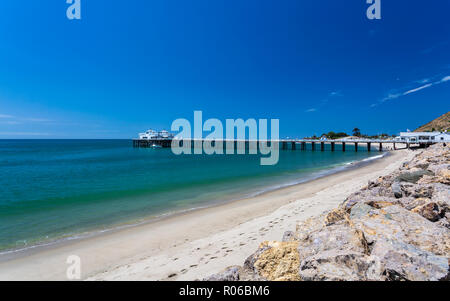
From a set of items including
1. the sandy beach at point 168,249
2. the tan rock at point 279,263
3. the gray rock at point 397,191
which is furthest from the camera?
the gray rock at point 397,191

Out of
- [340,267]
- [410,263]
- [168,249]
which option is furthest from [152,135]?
[410,263]

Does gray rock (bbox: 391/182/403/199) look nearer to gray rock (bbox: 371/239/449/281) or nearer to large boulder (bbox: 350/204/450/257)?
large boulder (bbox: 350/204/450/257)

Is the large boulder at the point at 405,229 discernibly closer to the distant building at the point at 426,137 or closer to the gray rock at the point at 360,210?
the gray rock at the point at 360,210

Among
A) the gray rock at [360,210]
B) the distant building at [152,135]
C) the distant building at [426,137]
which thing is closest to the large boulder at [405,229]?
the gray rock at [360,210]

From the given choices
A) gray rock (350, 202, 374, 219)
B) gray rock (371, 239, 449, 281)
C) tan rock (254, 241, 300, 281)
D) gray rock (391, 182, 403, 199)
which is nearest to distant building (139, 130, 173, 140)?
gray rock (391, 182, 403, 199)

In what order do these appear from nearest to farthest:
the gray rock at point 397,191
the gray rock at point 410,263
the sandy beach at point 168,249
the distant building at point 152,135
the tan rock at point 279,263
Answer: the gray rock at point 410,263 < the tan rock at point 279,263 < the sandy beach at point 168,249 < the gray rock at point 397,191 < the distant building at point 152,135

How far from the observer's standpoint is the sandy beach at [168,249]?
16.5 ft

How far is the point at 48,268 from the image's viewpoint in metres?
5.74

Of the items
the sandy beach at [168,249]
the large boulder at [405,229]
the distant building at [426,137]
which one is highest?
the distant building at [426,137]

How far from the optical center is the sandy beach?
198 inches

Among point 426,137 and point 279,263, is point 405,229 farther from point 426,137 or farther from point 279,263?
point 426,137

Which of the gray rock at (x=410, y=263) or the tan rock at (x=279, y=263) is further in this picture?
the tan rock at (x=279, y=263)
